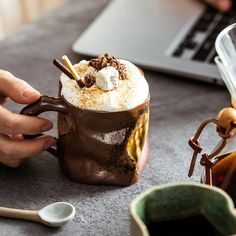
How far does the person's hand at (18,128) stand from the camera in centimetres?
63

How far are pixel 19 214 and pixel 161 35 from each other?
466 mm

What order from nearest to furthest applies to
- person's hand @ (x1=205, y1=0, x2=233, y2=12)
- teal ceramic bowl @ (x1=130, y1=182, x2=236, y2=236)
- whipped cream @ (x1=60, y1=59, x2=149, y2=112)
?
teal ceramic bowl @ (x1=130, y1=182, x2=236, y2=236) < whipped cream @ (x1=60, y1=59, x2=149, y2=112) < person's hand @ (x1=205, y1=0, x2=233, y2=12)

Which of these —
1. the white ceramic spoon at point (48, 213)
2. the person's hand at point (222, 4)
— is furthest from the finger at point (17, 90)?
the person's hand at point (222, 4)

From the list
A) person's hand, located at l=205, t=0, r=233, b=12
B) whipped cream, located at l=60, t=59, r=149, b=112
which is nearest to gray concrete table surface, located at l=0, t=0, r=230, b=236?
whipped cream, located at l=60, t=59, r=149, b=112

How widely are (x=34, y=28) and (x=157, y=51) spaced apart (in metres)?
0.25

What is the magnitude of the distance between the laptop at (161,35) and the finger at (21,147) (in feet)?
0.92

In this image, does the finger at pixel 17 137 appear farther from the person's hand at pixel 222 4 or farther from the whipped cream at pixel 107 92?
the person's hand at pixel 222 4

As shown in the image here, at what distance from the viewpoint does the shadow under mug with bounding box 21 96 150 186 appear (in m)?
0.59

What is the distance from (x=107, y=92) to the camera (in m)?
0.58

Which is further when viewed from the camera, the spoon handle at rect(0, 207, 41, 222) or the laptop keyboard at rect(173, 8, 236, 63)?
the laptop keyboard at rect(173, 8, 236, 63)

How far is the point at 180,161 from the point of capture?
0.70 m

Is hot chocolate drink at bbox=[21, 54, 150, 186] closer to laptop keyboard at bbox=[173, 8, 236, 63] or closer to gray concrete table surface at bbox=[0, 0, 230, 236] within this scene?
gray concrete table surface at bbox=[0, 0, 230, 236]

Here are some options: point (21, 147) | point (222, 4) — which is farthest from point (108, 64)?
point (222, 4)

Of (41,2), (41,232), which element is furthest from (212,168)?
(41,2)
